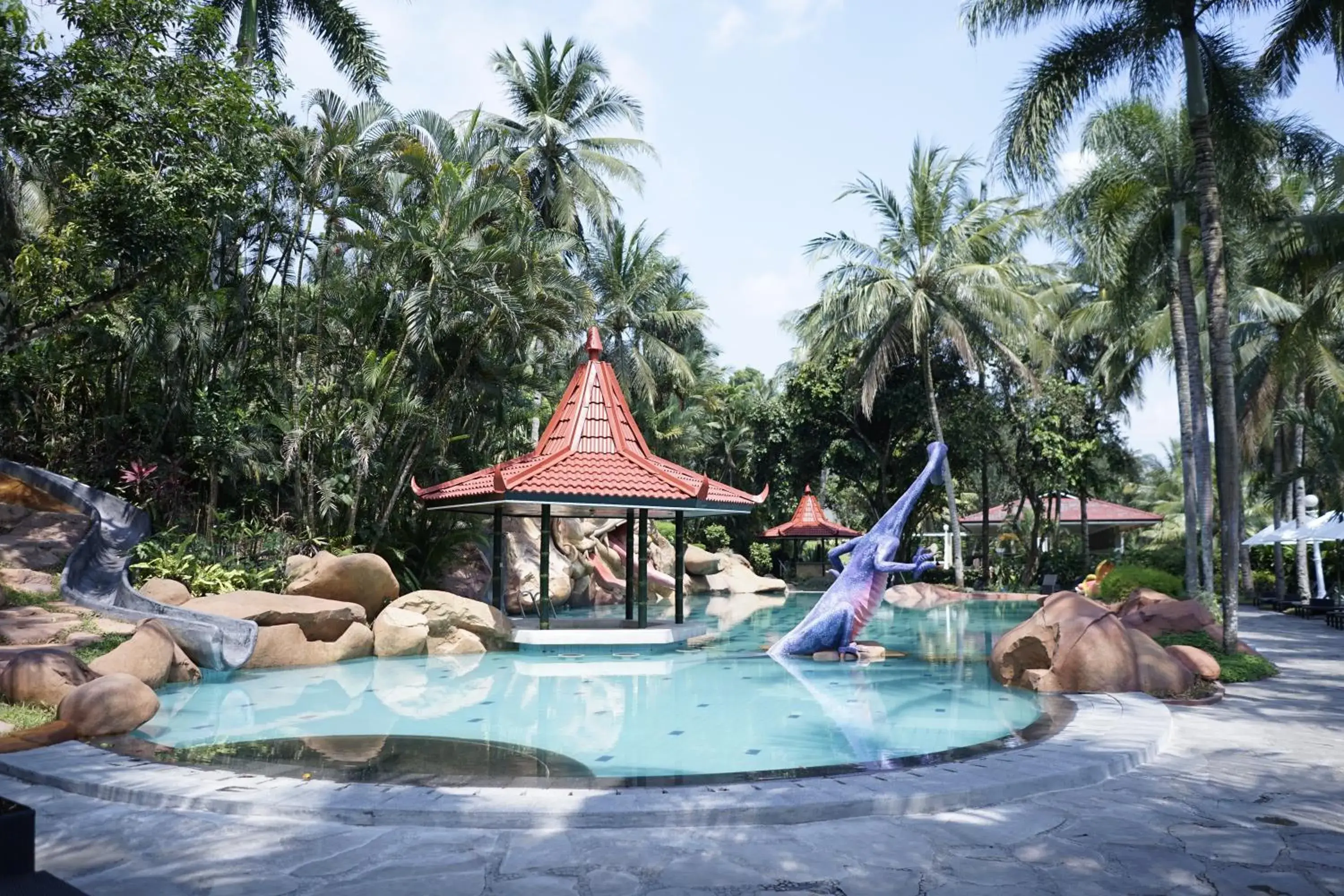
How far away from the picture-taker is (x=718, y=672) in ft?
40.3

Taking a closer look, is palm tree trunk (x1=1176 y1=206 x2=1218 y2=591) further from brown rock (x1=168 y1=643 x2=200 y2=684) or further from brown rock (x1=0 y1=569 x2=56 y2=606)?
brown rock (x1=0 y1=569 x2=56 y2=606)

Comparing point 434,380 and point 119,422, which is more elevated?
point 434,380

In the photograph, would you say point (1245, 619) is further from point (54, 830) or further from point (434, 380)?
point (54, 830)

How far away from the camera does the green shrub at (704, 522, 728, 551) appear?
35.4 m

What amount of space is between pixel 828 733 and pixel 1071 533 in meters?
40.5

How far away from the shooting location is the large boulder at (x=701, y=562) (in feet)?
95.0

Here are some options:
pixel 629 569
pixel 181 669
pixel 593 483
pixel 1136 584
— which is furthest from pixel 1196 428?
pixel 181 669

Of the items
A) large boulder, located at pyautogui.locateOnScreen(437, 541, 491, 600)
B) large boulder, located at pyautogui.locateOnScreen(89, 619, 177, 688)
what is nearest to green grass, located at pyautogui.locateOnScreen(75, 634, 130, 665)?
large boulder, located at pyautogui.locateOnScreen(89, 619, 177, 688)

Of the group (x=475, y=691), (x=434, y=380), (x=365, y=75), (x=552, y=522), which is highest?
(x=365, y=75)

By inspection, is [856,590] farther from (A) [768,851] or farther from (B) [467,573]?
(B) [467,573]

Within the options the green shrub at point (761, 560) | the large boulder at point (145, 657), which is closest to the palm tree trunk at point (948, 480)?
the green shrub at point (761, 560)

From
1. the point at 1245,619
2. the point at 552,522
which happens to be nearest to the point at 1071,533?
the point at 1245,619

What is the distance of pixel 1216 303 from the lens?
1180 cm

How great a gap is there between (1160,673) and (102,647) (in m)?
10.8
